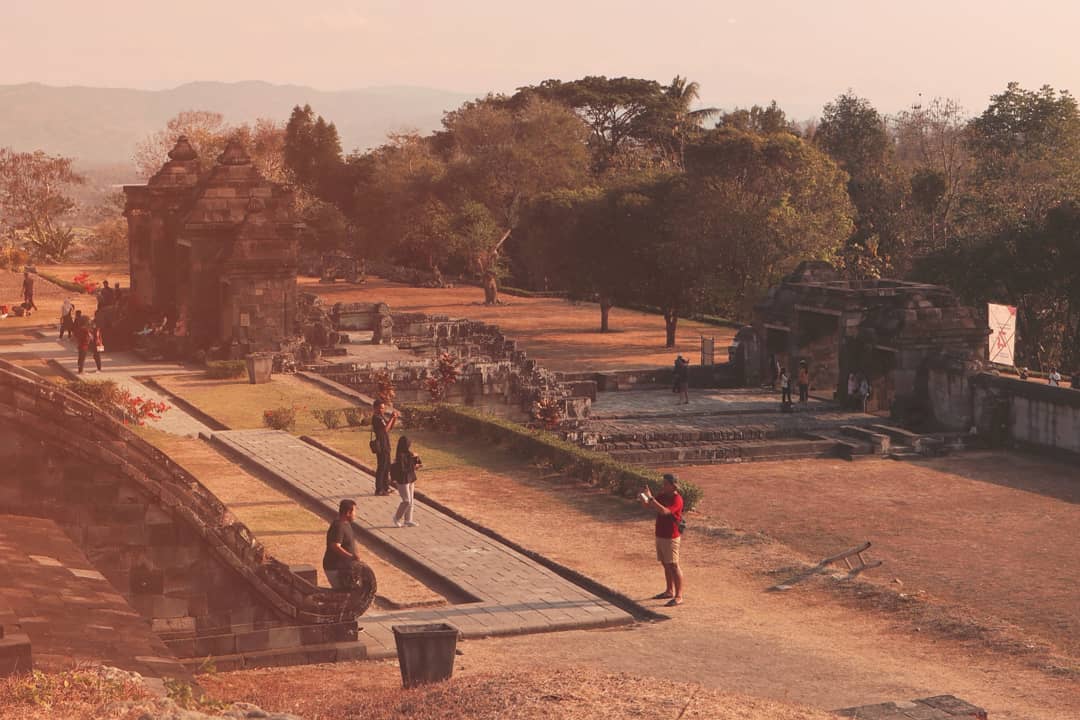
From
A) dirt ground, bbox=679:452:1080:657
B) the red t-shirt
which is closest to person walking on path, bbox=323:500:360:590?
the red t-shirt

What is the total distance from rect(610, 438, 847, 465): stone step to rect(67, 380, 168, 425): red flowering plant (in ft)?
34.2

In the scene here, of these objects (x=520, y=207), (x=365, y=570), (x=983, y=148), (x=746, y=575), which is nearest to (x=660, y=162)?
(x=520, y=207)

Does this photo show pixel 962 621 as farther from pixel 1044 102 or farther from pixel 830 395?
pixel 1044 102

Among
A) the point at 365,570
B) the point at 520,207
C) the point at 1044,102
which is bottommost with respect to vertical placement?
the point at 365,570

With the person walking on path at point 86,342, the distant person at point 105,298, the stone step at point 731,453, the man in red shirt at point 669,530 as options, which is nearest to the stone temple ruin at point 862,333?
the stone step at point 731,453

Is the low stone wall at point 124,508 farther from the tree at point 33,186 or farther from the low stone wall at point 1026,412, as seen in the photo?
the tree at point 33,186

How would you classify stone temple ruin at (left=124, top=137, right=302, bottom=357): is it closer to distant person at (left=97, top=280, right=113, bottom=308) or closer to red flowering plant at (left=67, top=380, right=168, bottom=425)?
distant person at (left=97, top=280, right=113, bottom=308)

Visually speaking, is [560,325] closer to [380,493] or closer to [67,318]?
[67,318]

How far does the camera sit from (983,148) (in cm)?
8594

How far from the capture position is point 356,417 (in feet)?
108

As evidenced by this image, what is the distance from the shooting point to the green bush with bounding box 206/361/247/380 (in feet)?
133

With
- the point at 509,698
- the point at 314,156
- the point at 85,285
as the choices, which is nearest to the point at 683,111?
the point at 314,156

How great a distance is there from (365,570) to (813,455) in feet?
61.5

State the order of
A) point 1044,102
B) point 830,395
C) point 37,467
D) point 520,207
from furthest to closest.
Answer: point 1044,102 → point 520,207 → point 830,395 → point 37,467
